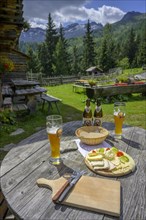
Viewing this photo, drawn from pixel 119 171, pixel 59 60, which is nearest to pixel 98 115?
pixel 119 171

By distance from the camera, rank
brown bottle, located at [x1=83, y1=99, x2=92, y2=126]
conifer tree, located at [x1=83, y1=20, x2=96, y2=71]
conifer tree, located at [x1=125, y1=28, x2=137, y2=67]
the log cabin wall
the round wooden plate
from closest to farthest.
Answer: the round wooden plate
brown bottle, located at [x1=83, y1=99, x2=92, y2=126]
the log cabin wall
conifer tree, located at [x1=83, y1=20, x2=96, y2=71]
conifer tree, located at [x1=125, y1=28, x2=137, y2=67]

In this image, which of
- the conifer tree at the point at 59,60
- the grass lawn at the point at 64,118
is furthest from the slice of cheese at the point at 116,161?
the conifer tree at the point at 59,60

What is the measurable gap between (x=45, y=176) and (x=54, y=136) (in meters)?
0.31

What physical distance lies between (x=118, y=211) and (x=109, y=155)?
54 centimetres

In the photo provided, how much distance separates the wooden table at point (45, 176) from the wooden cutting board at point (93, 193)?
0.03 metres

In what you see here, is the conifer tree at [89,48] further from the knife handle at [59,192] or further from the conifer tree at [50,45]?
the knife handle at [59,192]

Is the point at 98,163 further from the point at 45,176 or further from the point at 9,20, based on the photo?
the point at 9,20

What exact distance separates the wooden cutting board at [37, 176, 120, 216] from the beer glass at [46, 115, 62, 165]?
0.28 metres

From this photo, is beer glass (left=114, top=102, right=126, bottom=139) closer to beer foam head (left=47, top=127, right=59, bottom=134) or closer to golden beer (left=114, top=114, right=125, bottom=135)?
golden beer (left=114, top=114, right=125, bottom=135)

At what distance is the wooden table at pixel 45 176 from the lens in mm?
1067

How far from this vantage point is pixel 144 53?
1868 inches

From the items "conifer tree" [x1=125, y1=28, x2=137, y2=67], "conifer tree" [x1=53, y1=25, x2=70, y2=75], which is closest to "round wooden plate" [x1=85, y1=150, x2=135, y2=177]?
"conifer tree" [x1=53, y1=25, x2=70, y2=75]

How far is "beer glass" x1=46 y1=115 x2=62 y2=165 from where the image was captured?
1.57m

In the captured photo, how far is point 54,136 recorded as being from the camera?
5.12 ft
